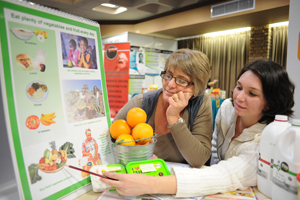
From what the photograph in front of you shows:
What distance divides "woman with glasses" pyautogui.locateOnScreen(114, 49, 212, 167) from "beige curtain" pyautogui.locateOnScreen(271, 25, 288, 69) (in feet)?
20.3

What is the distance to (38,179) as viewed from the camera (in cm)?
65

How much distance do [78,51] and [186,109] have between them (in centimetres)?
77

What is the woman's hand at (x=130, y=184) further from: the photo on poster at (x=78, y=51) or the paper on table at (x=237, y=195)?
the photo on poster at (x=78, y=51)

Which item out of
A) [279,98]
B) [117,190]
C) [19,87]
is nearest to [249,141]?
[279,98]

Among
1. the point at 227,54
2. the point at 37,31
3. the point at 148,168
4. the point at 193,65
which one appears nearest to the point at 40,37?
the point at 37,31

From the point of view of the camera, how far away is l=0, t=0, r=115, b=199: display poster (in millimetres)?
610

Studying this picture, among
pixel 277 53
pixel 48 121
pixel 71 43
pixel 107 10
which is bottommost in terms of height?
pixel 48 121

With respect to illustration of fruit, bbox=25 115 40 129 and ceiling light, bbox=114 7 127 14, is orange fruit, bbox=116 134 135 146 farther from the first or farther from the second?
ceiling light, bbox=114 7 127 14

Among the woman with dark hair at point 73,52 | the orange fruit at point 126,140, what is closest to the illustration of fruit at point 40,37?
the woman with dark hair at point 73,52

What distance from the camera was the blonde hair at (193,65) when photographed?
1.21m

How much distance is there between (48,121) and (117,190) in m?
0.35

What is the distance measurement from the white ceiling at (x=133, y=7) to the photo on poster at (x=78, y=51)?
5463mm

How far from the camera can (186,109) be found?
1311mm

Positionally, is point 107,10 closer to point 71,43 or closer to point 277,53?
point 277,53
